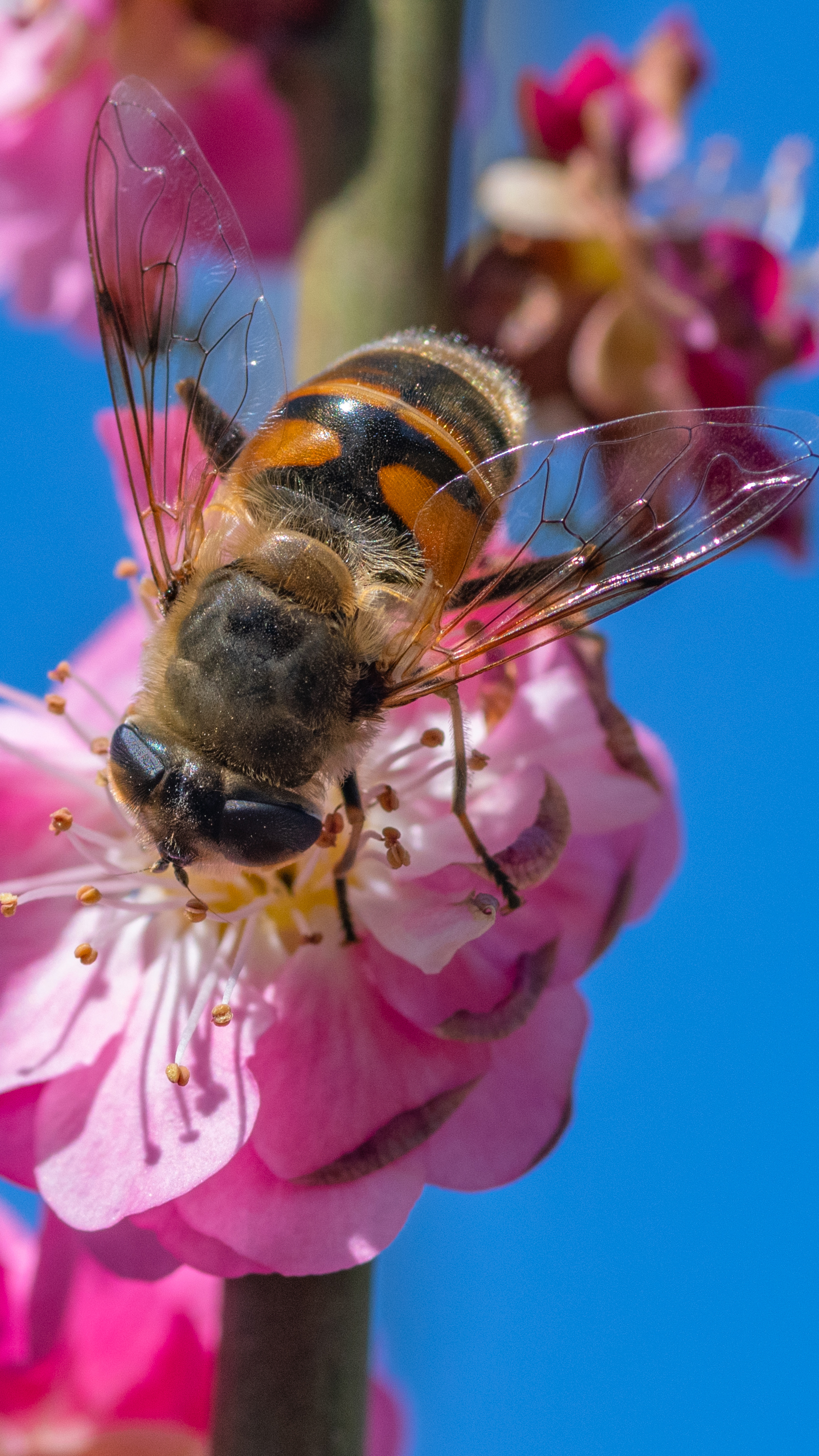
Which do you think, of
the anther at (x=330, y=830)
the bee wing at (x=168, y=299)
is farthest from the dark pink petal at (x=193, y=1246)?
the bee wing at (x=168, y=299)

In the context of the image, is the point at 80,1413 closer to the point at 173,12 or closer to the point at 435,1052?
the point at 435,1052

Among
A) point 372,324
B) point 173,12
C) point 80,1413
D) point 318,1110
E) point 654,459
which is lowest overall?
point 80,1413

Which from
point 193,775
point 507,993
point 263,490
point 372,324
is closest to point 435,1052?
point 507,993

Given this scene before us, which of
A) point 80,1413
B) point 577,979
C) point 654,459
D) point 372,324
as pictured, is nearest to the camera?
point 654,459

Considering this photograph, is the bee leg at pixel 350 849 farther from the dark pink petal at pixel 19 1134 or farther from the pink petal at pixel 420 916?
the dark pink petal at pixel 19 1134

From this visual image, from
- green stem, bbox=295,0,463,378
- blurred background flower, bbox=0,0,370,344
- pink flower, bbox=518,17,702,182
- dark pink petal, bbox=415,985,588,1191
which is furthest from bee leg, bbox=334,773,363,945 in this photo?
pink flower, bbox=518,17,702,182

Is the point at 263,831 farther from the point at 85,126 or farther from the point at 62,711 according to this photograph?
the point at 85,126

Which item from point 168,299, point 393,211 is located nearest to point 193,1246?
point 168,299

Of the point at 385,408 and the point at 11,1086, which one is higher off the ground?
the point at 385,408
